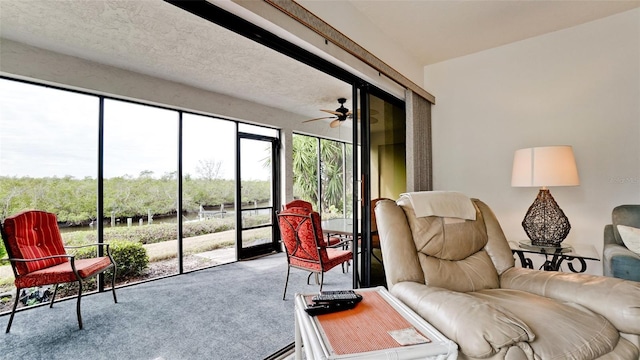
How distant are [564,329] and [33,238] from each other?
375 centimetres

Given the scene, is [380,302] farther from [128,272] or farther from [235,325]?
[128,272]

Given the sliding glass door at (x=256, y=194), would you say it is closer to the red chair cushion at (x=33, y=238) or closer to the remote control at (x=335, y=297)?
the red chair cushion at (x=33, y=238)

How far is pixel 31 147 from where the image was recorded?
2840 millimetres

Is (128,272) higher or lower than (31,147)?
lower

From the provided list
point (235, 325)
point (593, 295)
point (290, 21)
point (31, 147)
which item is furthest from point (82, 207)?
point (593, 295)

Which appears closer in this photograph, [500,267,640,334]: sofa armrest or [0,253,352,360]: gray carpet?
[500,267,640,334]: sofa armrest

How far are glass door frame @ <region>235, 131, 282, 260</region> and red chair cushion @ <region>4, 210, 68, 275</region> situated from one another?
218cm

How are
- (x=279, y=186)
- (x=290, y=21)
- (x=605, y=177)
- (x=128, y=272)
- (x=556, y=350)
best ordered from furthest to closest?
(x=279, y=186) → (x=128, y=272) → (x=605, y=177) → (x=290, y=21) → (x=556, y=350)

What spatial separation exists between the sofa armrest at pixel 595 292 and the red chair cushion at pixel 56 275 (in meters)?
3.26

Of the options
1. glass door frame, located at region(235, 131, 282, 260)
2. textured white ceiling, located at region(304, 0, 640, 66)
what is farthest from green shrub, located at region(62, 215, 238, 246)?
textured white ceiling, located at region(304, 0, 640, 66)

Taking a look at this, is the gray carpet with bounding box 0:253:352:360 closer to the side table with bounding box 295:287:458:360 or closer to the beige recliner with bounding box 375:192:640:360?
the side table with bounding box 295:287:458:360

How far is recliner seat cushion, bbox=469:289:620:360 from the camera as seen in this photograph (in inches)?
43.7

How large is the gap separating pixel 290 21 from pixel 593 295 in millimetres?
2177

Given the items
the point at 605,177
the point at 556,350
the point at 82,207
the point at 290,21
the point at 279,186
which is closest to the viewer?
the point at 556,350
